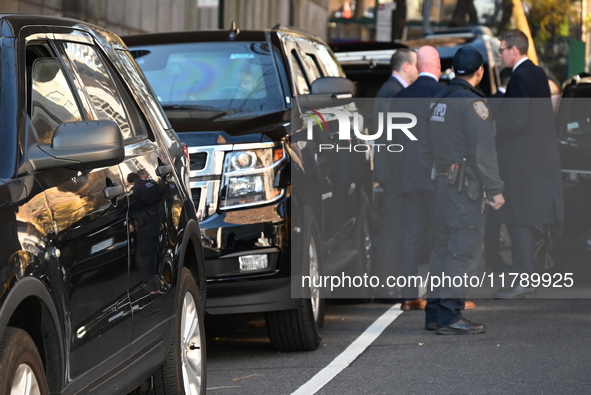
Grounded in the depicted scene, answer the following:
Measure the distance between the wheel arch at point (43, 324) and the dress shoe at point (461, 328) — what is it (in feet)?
16.0

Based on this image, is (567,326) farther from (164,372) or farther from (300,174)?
(164,372)

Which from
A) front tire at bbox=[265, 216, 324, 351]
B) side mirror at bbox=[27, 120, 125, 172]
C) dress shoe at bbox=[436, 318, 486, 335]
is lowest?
dress shoe at bbox=[436, 318, 486, 335]

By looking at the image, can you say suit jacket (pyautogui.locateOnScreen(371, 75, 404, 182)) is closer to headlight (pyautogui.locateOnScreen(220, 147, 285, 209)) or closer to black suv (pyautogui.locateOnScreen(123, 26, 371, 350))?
black suv (pyautogui.locateOnScreen(123, 26, 371, 350))

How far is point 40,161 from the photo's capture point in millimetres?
4055

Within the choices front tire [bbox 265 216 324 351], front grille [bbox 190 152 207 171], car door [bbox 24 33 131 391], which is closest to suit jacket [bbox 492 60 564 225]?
front tire [bbox 265 216 324 351]

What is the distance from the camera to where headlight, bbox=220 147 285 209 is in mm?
7461

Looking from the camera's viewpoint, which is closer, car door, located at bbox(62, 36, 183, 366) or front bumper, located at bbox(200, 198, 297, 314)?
car door, located at bbox(62, 36, 183, 366)

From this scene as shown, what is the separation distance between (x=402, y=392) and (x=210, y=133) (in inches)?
78.2

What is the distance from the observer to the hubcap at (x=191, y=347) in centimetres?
575

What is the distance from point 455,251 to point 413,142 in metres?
1.63

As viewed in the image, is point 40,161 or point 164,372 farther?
point 164,372

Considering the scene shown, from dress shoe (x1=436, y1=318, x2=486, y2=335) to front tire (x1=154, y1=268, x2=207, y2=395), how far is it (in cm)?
294

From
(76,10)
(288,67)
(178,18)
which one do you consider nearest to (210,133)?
(288,67)

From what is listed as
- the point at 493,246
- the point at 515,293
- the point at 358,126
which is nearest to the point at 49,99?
the point at 358,126
